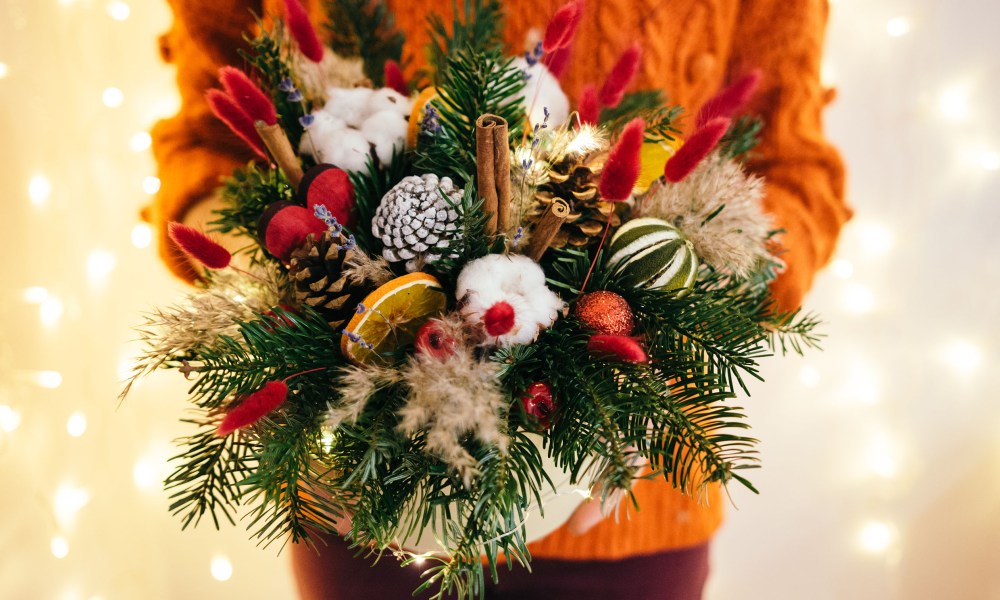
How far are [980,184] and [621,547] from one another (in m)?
0.79

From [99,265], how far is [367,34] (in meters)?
0.77

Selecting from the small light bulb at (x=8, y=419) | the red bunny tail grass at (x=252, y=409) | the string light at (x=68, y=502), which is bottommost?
the string light at (x=68, y=502)

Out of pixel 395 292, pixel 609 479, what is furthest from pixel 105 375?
pixel 609 479

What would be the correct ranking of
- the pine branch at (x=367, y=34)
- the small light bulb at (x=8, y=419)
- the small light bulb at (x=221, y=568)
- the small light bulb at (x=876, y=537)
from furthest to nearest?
1. the small light bulb at (x=221, y=568)
2. the small light bulb at (x=876, y=537)
3. the small light bulb at (x=8, y=419)
4. the pine branch at (x=367, y=34)

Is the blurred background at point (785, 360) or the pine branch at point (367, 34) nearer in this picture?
the pine branch at point (367, 34)

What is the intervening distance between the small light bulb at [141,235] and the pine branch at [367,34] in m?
0.73

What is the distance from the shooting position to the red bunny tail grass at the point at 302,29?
436 mm

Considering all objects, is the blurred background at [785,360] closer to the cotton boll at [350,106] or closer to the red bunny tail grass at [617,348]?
the cotton boll at [350,106]

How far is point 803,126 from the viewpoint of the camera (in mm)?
697

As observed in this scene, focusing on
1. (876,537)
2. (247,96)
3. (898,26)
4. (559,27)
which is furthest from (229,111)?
(876,537)

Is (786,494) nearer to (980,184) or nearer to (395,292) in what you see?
(980,184)

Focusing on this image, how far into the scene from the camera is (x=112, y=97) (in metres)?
1.02

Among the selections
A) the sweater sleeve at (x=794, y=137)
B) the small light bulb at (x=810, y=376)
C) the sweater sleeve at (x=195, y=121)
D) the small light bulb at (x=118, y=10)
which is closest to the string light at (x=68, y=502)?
the sweater sleeve at (x=195, y=121)

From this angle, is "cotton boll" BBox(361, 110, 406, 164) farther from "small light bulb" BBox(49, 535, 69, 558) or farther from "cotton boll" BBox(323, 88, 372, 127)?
"small light bulb" BBox(49, 535, 69, 558)
